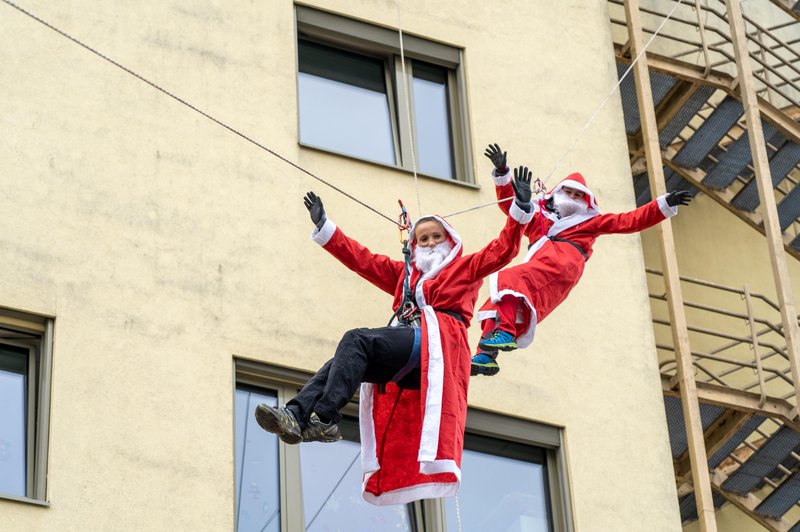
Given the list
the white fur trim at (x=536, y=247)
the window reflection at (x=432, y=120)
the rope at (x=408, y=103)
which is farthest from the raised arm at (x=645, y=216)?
the window reflection at (x=432, y=120)

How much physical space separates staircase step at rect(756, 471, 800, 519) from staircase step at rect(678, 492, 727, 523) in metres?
0.60

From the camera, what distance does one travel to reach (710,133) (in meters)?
19.1

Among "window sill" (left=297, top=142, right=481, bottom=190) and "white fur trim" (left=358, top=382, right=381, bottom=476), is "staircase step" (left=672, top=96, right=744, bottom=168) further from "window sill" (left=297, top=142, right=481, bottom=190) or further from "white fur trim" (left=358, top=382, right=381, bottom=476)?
"white fur trim" (left=358, top=382, right=381, bottom=476)

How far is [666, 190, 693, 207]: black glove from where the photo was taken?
13.4m

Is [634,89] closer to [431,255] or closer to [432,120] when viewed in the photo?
[432,120]

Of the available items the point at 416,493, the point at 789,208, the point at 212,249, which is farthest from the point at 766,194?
the point at 416,493

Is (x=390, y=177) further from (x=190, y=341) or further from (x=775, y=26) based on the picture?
(x=775, y=26)

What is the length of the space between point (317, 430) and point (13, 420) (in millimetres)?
2412

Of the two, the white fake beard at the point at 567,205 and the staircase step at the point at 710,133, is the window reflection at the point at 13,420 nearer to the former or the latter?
the white fake beard at the point at 567,205

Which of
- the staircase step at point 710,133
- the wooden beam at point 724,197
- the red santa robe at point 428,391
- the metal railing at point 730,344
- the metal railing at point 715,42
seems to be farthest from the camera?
the wooden beam at point 724,197

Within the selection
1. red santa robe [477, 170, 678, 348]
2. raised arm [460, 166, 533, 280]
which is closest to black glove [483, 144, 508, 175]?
raised arm [460, 166, 533, 280]

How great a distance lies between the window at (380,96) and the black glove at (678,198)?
9.28 feet

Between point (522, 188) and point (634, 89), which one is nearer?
point (522, 188)

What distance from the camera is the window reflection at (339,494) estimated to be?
14141mm
